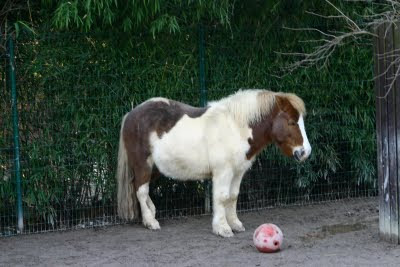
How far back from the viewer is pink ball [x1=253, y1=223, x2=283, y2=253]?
6070mm

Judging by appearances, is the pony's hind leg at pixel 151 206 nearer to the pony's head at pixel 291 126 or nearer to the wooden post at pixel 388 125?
the pony's head at pixel 291 126

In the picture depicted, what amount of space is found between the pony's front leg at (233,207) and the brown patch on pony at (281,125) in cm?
34

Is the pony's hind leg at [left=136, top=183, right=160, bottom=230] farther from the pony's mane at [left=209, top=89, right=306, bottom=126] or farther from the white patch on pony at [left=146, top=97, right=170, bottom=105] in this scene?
the pony's mane at [left=209, top=89, right=306, bottom=126]

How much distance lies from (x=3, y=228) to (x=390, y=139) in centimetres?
411

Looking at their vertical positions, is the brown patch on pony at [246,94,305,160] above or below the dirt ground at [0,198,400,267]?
above

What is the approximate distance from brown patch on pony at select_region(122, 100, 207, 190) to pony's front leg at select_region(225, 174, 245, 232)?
2.62ft

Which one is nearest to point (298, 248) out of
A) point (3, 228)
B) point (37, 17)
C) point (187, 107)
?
Result: point (187, 107)

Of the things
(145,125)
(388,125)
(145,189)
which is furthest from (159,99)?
(388,125)

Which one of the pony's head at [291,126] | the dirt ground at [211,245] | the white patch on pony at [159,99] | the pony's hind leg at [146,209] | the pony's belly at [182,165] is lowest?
the dirt ground at [211,245]

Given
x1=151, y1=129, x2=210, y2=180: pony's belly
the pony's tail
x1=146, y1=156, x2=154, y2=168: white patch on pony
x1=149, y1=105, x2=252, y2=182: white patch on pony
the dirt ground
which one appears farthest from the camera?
the pony's tail

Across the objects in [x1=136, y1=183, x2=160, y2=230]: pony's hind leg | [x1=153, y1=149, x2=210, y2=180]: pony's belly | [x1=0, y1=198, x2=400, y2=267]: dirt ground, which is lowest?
[x1=0, y1=198, x2=400, y2=267]: dirt ground

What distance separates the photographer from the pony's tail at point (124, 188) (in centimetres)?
738

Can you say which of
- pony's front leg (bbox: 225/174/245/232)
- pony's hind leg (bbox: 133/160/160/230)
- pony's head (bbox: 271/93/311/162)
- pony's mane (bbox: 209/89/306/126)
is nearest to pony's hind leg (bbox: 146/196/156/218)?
pony's hind leg (bbox: 133/160/160/230)

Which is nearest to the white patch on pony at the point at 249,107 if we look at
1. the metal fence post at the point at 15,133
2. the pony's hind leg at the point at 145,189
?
the pony's hind leg at the point at 145,189
